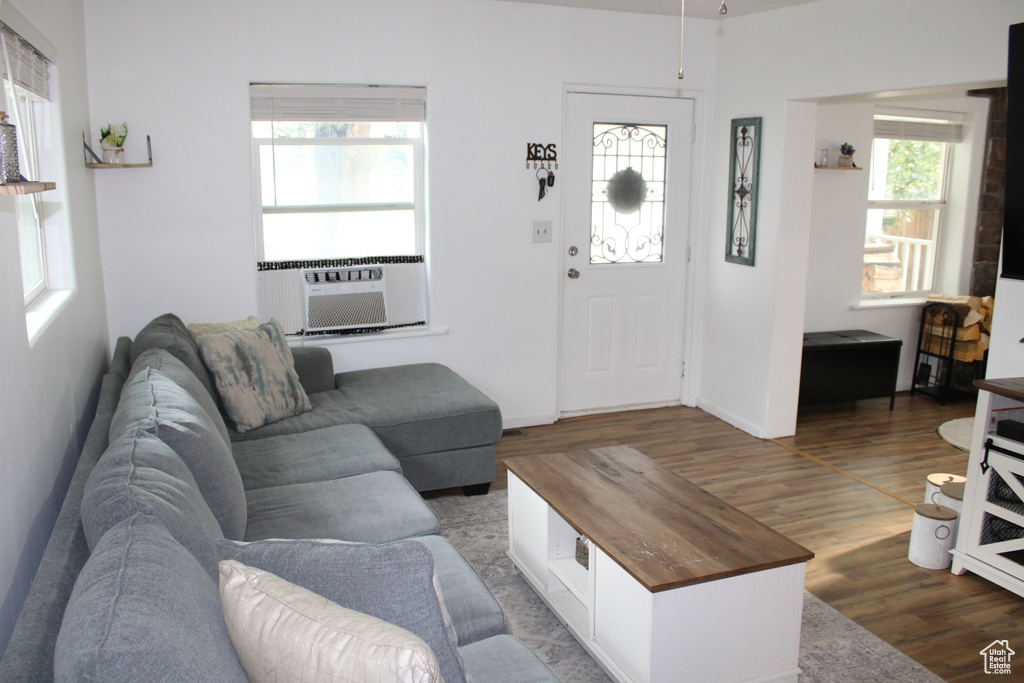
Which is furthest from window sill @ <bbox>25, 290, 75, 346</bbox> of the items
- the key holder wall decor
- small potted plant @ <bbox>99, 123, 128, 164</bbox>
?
the key holder wall decor

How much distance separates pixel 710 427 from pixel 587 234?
56.3 inches

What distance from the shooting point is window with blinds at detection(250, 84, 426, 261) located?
412cm

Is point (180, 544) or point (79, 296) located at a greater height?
point (79, 296)

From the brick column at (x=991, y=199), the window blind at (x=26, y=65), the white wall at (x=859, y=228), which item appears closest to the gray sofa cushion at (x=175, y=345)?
the window blind at (x=26, y=65)

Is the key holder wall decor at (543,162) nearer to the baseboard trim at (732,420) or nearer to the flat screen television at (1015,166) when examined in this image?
the baseboard trim at (732,420)

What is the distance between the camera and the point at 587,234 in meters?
4.88

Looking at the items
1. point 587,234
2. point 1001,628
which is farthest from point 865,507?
point 587,234

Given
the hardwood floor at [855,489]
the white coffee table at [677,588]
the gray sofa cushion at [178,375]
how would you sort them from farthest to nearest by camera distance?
the hardwood floor at [855,489]
the gray sofa cushion at [178,375]
the white coffee table at [677,588]

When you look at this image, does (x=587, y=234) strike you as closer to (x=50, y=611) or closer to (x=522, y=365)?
(x=522, y=365)

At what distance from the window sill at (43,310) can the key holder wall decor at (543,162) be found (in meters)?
2.57

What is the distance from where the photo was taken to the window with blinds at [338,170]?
4.12m

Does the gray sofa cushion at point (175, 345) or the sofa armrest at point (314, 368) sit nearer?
the gray sofa cushion at point (175, 345)

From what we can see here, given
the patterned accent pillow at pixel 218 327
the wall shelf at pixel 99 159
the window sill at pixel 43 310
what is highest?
the wall shelf at pixel 99 159

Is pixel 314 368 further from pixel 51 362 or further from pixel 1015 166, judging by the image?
→ pixel 1015 166
